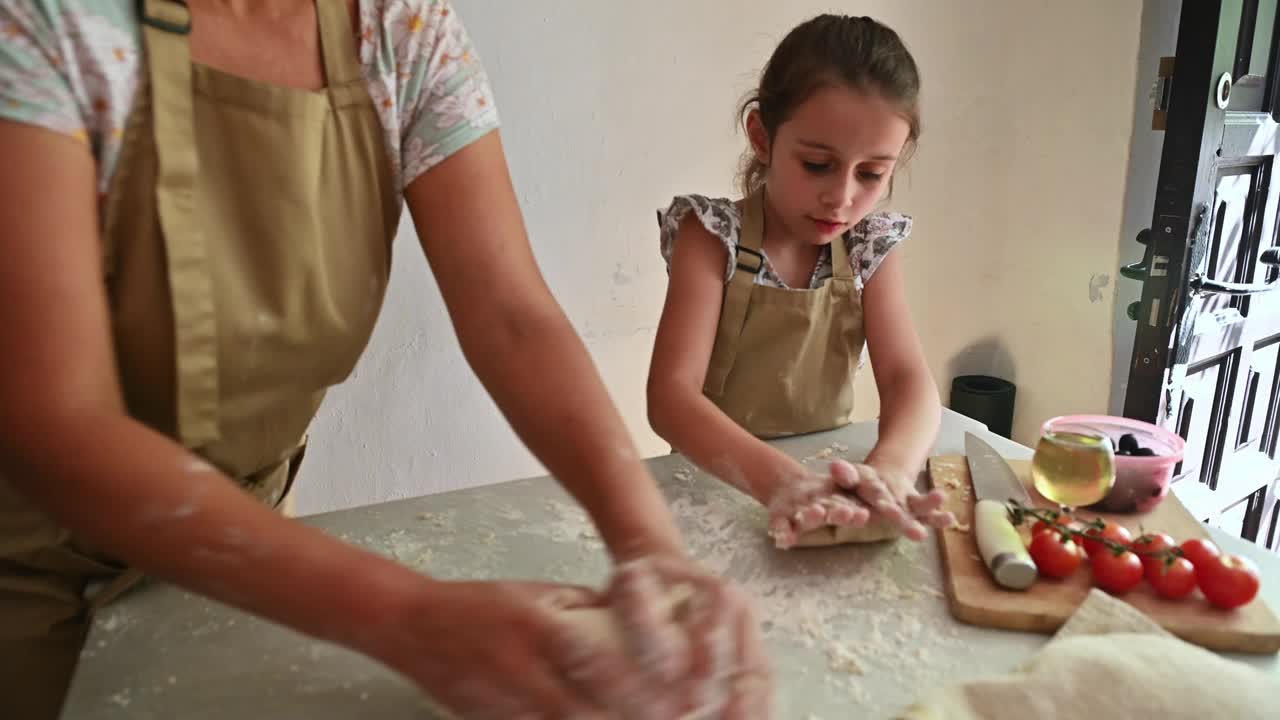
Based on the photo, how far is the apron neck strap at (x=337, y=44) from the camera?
82 centimetres

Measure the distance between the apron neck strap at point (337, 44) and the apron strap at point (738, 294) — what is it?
716 millimetres

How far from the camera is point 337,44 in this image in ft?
2.70

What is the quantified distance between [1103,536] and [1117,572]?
2.1 inches

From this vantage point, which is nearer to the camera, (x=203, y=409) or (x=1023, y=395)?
(x=203, y=409)

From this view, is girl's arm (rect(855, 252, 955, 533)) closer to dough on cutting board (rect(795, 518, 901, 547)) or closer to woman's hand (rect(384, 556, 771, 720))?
dough on cutting board (rect(795, 518, 901, 547))

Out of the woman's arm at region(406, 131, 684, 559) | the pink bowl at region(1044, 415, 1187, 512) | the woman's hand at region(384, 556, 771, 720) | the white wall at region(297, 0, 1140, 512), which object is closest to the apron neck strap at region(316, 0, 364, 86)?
the woman's arm at region(406, 131, 684, 559)

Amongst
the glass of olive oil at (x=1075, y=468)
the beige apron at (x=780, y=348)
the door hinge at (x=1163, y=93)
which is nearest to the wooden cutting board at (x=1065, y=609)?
the glass of olive oil at (x=1075, y=468)

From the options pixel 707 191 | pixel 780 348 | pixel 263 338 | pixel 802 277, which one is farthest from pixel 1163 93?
pixel 263 338

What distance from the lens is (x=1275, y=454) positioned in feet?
8.30

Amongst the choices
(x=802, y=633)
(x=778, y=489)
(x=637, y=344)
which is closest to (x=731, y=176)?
(x=637, y=344)

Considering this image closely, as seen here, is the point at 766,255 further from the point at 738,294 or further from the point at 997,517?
the point at 997,517

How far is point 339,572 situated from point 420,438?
145 cm

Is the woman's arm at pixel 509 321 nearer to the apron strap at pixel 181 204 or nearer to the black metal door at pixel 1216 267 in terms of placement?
the apron strap at pixel 181 204

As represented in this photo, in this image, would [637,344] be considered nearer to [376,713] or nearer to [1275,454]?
[376,713]
